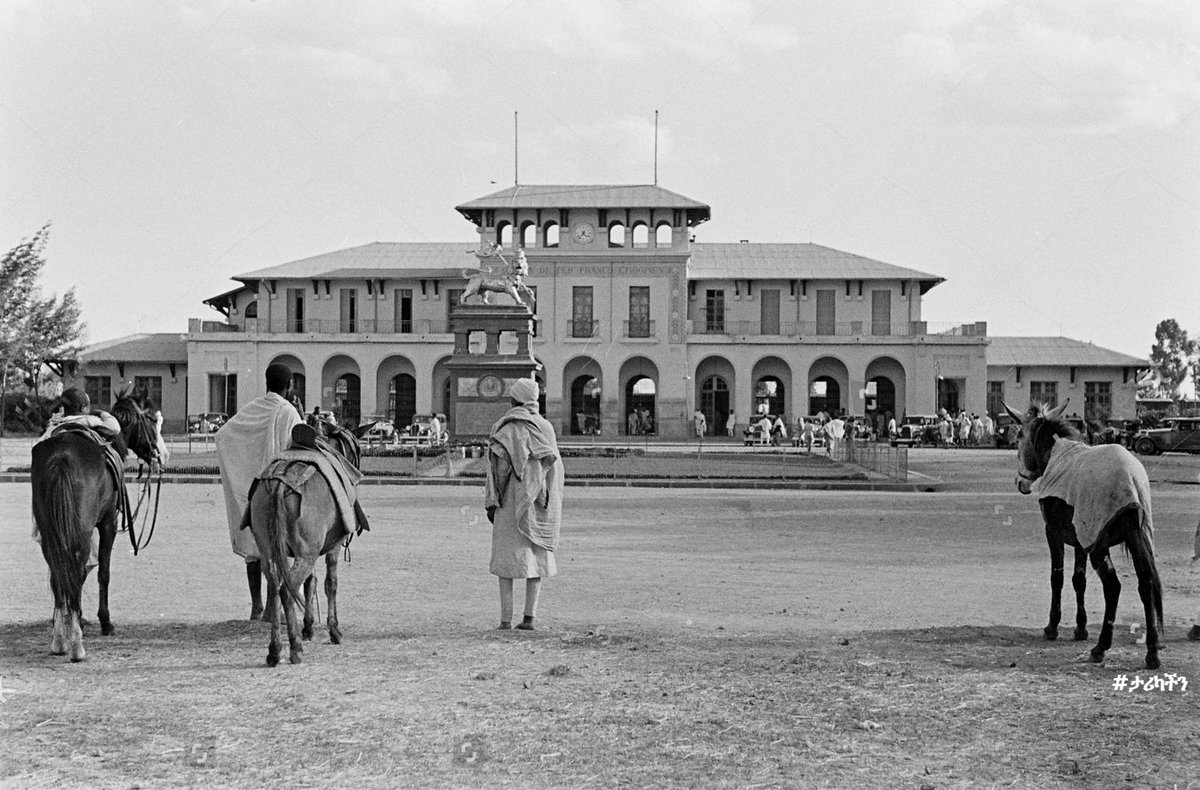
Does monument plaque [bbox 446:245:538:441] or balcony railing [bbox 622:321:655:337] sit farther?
balcony railing [bbox 622:321:655:337]

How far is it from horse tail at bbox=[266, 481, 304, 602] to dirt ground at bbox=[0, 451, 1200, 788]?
490mm

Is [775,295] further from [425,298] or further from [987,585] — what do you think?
[987,585]

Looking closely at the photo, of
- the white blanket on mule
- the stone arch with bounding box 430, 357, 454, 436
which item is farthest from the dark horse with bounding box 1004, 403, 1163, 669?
the stone arch with bounding box 430, 357, 454, 436

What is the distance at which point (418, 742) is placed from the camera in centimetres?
546

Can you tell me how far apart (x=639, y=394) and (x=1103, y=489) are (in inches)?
1978

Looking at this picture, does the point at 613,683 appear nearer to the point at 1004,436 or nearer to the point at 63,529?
the point at 63,529

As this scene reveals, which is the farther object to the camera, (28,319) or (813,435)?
(813,435)

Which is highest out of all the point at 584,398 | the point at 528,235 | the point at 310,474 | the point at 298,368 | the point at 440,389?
the point at 528,235

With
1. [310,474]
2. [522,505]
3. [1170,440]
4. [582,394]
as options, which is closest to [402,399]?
[582,394]

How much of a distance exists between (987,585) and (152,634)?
6762 mm

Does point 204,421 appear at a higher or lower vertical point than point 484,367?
lower

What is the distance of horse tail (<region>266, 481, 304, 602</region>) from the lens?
7094 mm

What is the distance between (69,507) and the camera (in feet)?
23.4

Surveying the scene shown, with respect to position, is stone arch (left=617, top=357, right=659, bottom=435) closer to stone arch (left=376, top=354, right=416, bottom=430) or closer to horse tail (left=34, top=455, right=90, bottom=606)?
stone arch (left=376, top=354, right=416, bottom=430)
